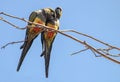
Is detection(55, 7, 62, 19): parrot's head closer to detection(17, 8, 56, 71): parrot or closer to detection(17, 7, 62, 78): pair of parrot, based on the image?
detection(17, 7, 62, 78): pair of parrot

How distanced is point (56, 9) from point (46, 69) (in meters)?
1.35

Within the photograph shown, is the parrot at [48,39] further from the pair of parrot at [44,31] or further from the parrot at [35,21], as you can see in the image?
the parrot at [35,21]

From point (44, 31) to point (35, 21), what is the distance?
0.41 metres

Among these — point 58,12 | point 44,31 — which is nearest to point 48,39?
point 44,31

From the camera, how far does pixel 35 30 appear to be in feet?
19.5

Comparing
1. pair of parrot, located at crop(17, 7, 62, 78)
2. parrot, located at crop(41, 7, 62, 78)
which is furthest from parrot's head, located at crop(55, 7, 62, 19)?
parrot, located at crop(41, 7, 62, 78)

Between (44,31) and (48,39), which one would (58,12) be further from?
(44,31)

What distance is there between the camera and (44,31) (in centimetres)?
584

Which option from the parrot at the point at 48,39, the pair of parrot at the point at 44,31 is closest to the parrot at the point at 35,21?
the pair of parrot at the point at 44,31

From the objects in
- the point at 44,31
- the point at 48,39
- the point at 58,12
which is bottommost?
the point at 48,39

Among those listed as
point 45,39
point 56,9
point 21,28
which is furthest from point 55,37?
point 21,28

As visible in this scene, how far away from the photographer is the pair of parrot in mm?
5891

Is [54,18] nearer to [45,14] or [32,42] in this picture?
[45,14]

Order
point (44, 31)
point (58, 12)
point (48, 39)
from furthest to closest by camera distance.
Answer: point (58, 12)
point (48, 39)
point (44, 31)
